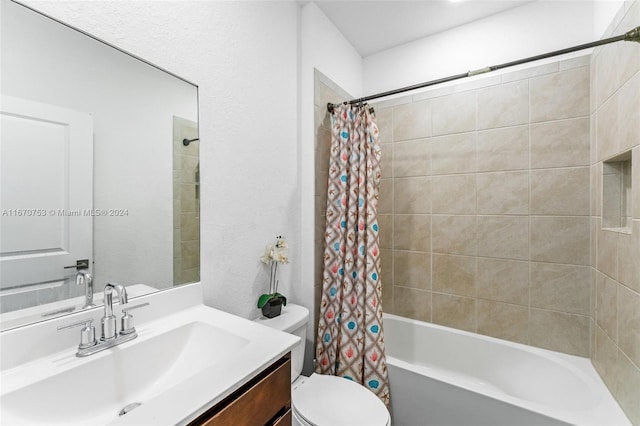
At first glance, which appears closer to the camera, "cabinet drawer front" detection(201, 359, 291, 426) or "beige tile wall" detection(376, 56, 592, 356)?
"cabinet drawer front" detection(201, 359, 291, 426)

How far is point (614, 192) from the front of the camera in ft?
4.85

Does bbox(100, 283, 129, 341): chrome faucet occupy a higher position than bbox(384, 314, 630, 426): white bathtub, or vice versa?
bbox(100, 283, 129, 341): chrome faucet

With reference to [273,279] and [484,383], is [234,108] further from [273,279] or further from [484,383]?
[484,383]

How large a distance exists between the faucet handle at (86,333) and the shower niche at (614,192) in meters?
2.24

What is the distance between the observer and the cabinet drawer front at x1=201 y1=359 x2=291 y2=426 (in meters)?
0.68

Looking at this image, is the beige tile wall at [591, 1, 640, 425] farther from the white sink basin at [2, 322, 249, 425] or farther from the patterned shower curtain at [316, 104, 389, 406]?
the white sink basin at [2, 322, 249, 425]

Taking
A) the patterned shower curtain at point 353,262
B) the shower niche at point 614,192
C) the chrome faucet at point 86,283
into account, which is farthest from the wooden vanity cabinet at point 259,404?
the shower niche at point 614,192

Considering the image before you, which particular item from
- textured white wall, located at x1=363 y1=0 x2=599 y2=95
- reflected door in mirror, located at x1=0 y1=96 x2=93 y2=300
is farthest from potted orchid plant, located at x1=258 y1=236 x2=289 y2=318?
textured white wall, located at x1=363 y1=0 x2=599 y2=95

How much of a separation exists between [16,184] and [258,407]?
0.88 m

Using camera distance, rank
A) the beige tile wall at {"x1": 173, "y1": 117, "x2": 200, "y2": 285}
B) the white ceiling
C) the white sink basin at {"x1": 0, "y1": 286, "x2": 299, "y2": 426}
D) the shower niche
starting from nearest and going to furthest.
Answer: the white sink basin at {"x1": 0, "y1": 286, "x2": 299, "y2": 426}, the beige tile wall at {"x1": 173, "y1": 117, "x2": 200, "y2": 285}, the shower niche, the white ceiling

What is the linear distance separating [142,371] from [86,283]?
0.33 m

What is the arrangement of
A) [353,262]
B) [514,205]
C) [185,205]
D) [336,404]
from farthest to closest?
[514,205] < [353,262] < [336,404] < [185,205]

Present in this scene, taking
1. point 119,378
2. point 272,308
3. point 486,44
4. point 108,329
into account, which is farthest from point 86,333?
point 486,44

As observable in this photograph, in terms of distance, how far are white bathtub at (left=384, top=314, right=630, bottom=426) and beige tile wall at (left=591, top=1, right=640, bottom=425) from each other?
13 centimetres
